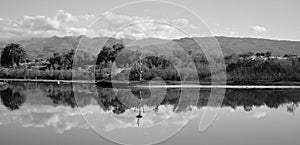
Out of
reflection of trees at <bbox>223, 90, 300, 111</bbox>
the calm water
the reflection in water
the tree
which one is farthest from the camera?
the tree

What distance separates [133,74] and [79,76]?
28.3 ft

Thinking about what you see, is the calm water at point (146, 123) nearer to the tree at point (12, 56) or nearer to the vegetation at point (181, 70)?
the vegetation at point (181, 70)

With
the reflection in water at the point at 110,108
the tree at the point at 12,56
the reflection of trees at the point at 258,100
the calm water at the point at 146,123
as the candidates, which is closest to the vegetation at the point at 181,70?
the reflection of trees at the point at 258,100

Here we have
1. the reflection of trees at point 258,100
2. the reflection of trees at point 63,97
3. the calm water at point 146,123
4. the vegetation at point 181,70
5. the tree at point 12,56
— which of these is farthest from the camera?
the tree at point 12,56

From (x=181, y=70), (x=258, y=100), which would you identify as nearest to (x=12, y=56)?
(x=181, y=70)

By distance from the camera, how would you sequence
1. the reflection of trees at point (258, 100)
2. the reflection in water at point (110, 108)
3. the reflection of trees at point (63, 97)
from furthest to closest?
the reflection of trees at point (63, 97)
the reflection of trees at point (258, 100)
the reflection in water at point (110, 108)

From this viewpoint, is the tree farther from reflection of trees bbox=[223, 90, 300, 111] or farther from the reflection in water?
reflection of trees bbox=[223, 90, 300, 111]

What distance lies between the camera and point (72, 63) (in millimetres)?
57188

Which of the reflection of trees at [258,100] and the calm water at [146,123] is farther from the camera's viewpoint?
the reflection of trees at [258,100]

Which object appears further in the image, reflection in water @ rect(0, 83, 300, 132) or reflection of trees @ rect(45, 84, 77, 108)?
reflection of trees @ rect(45, 84, 77, 108)

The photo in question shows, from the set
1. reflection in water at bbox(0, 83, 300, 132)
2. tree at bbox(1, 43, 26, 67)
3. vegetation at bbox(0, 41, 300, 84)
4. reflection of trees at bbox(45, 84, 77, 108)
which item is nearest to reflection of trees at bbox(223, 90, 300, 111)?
reflection in water at bbox(0, 83, 300, 132)

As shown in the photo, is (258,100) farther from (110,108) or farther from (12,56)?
(12,56)

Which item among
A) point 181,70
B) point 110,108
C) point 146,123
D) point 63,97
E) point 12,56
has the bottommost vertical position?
point 146,123

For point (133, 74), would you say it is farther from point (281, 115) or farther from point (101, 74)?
point (281, 115)
